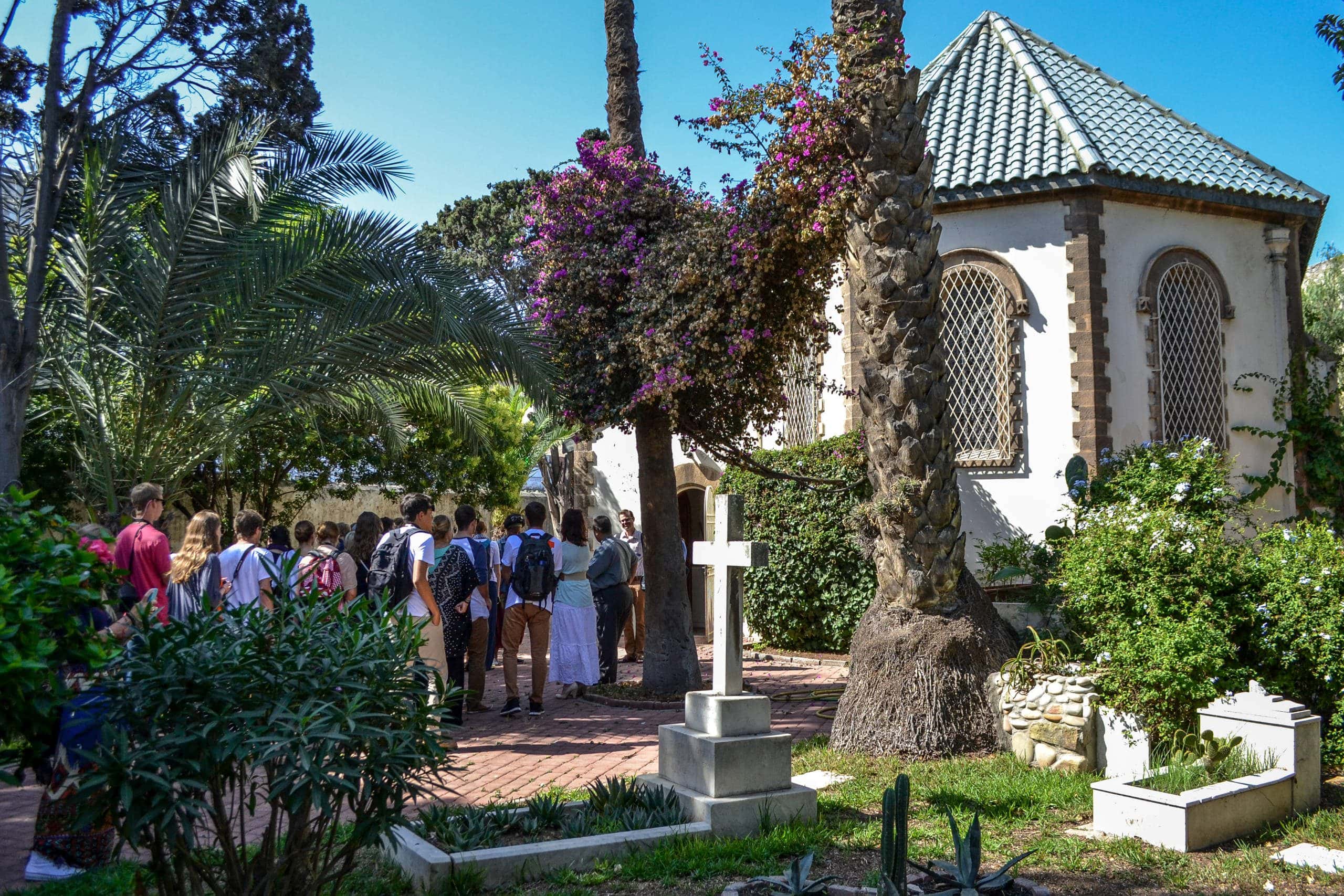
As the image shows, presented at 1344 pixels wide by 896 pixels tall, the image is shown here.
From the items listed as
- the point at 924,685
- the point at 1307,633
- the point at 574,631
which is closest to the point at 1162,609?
the point at 1307,633

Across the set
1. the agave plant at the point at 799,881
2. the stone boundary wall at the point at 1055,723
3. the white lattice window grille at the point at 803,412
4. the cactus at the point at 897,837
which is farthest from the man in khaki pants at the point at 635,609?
the cactus at the point at 897,837

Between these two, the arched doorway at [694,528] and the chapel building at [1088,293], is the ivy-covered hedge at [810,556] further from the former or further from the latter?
the arched doorway at [694,528]

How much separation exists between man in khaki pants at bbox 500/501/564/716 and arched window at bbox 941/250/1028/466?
5818mm

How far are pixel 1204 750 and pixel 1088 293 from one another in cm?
768

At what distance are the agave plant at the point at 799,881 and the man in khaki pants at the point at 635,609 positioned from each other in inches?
361

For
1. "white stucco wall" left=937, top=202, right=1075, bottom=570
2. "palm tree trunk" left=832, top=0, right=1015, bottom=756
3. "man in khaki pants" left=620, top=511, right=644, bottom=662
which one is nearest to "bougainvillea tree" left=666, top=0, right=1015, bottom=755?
"palm tree trunk" left=832, top=0, right=1015, bottom=756

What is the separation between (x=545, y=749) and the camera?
8.45 m

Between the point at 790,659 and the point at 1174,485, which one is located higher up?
the point at 1174,485

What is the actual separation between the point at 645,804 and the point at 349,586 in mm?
4077

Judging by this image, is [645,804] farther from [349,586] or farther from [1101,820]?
[349,586]

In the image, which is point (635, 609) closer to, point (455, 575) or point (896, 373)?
point (455, 575)

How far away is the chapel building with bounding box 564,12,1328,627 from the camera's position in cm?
1309

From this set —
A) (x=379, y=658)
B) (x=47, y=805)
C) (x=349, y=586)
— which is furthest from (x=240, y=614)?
(x=349, y=586)

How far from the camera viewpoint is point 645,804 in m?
5.95
